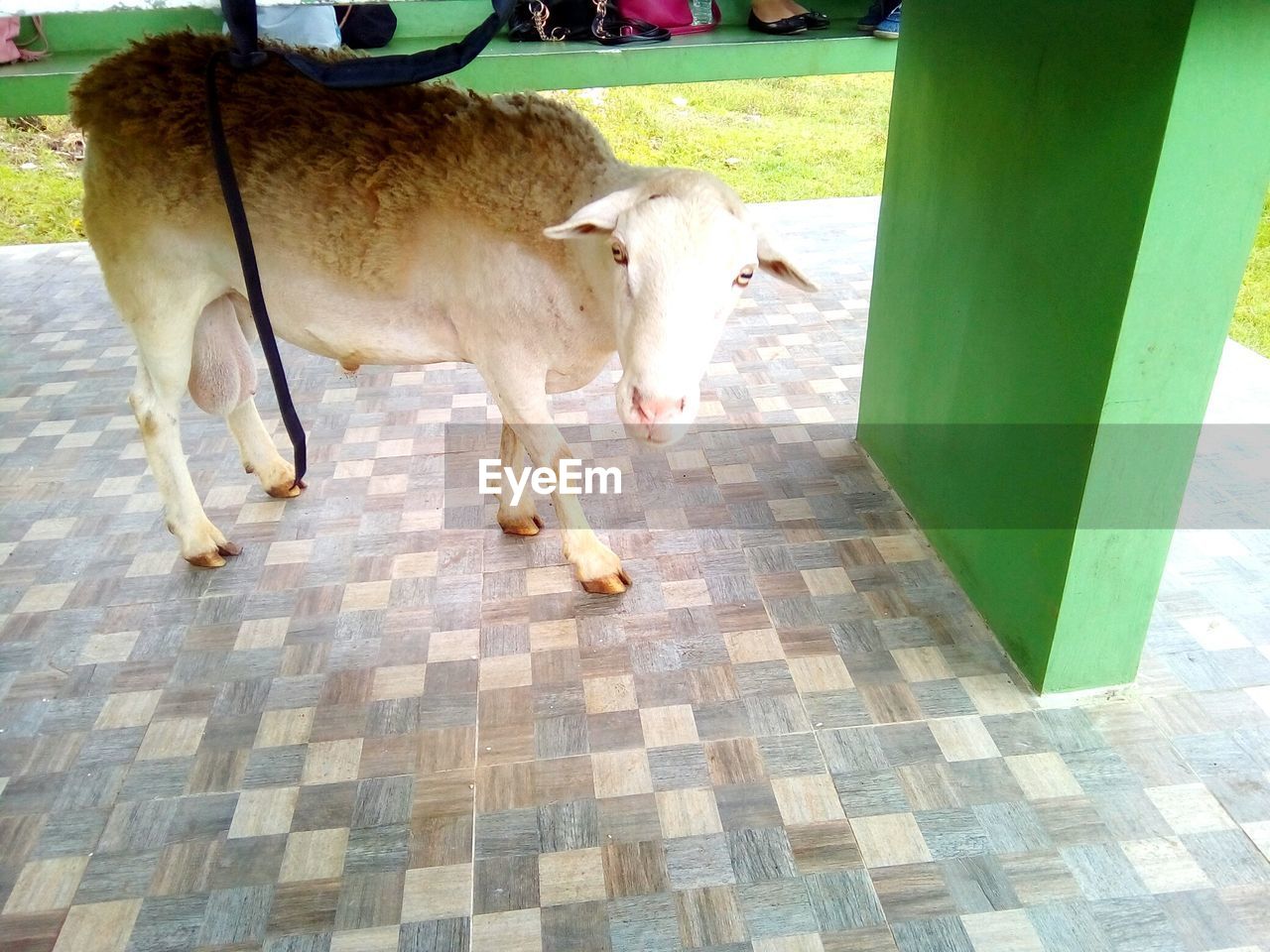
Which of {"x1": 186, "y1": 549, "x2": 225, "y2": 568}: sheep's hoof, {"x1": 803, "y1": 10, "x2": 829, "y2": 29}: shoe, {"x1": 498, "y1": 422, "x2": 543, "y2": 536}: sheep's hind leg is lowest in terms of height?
{"x1": 186, "y1": 549, "x2": 225, "y2": 568}: sheep's hoof

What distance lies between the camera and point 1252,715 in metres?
2.17

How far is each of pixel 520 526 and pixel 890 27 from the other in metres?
2.77

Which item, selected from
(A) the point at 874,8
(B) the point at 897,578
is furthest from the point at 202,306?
(A) the point at 874,8

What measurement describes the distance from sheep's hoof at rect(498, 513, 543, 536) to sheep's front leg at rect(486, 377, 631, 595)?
7.5 inches

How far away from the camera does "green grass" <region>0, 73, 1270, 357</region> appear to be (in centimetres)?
588

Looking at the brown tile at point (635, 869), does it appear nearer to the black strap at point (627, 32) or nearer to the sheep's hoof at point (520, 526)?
the sheep's hoof at point (520, 526)

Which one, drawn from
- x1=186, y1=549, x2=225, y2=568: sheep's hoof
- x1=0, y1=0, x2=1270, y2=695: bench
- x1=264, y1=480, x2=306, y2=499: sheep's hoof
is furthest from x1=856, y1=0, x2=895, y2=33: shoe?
x1=186, y1=549, x2=225, y2=568: sheep's hoof

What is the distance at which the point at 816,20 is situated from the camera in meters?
4.09

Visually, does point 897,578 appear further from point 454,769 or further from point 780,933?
point 454,769

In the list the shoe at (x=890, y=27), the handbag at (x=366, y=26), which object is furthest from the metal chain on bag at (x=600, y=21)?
the shoe at (x=890, y=27)

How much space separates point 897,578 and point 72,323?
14.2ft

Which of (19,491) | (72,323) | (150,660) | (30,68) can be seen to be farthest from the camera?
(72,323)

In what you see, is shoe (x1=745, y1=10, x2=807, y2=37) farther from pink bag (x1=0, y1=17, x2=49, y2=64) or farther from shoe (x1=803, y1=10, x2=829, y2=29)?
pink bag (x1=0, y1=17, x2=49, y2=64)

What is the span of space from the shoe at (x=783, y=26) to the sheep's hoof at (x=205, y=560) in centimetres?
314
